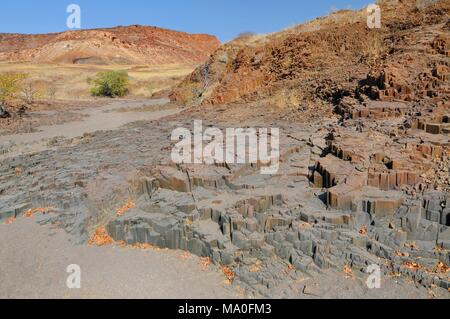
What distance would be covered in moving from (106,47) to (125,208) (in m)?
68.4

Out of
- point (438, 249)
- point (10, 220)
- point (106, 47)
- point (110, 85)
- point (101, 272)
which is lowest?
point (101, 272)

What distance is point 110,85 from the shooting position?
3800cm

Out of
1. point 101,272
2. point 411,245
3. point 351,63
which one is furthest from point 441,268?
point 351,63

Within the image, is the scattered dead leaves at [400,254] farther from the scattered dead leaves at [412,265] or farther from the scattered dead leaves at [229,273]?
the scattered dead leaves at [229,273]

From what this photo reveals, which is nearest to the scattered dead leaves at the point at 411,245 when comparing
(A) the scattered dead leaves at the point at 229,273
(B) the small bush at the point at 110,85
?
(A) the scattered dead leaves at the point at 229,273

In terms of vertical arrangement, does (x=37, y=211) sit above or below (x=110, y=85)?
below

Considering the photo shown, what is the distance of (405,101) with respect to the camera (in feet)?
35.5

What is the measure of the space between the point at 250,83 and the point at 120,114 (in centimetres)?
1020

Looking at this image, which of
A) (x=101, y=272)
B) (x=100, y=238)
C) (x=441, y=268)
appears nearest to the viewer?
(x=441, y=268)

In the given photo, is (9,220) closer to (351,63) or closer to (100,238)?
(100,238)

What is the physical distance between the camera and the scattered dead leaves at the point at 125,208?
26.0 ft

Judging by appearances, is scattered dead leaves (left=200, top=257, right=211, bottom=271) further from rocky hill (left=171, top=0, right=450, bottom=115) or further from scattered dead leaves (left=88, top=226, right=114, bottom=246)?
rocky hill (left=171, top=0, right=450, bottom=115)

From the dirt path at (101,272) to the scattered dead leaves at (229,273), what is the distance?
0.28ft

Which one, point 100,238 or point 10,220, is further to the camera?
point 10,220
